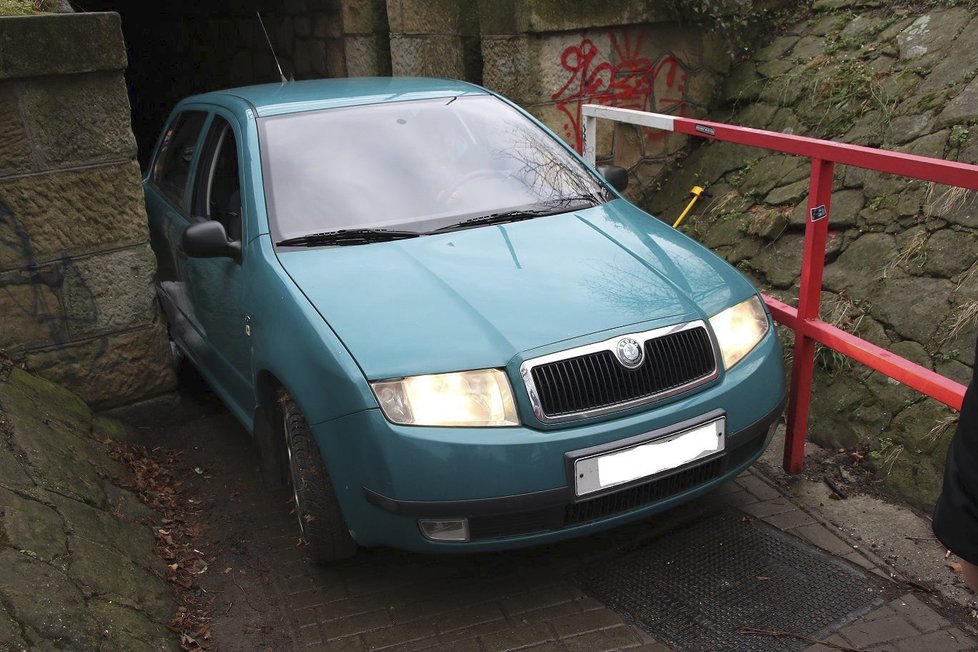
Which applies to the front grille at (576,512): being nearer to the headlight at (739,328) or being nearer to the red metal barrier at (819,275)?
the headlight at (739,328)

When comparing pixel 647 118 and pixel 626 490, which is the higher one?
pixel 647 118

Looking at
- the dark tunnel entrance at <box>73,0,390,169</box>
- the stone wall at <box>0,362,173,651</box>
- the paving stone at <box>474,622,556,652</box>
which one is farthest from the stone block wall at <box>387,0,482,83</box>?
the paving stone at <box>474,622,556,652</box>

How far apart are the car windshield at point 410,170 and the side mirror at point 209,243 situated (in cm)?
22

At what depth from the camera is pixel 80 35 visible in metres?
4.25

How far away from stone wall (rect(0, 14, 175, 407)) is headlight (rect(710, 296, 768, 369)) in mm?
2834

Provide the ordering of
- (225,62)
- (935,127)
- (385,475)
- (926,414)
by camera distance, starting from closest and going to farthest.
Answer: (385,475) < (926,414) < (935,127) < (225,62)

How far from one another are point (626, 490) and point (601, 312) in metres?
0.61

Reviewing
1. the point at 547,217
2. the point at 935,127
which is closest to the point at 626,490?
the point at 547,217

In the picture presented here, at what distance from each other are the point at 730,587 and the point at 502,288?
1.33 metres

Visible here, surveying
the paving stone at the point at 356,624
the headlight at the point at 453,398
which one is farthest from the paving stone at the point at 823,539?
the paving stone at the point at 356,624

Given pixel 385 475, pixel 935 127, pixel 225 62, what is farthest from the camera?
pixel 225 62

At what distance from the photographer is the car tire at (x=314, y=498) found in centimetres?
333

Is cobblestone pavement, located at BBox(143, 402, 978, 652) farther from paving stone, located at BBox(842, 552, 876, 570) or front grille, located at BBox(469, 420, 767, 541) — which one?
front grille, located at BBox(469, 420, 767, 541)

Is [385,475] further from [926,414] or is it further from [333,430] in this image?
[926,414]
